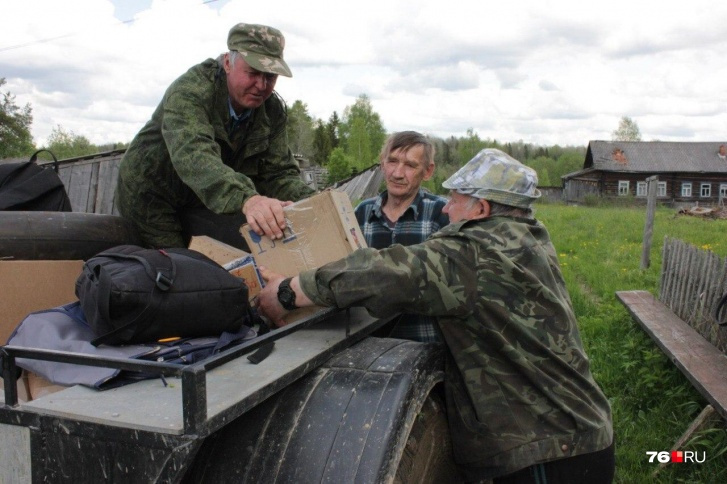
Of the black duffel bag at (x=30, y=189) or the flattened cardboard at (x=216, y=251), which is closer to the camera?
the flattened cardboard at (x=216, y=251)

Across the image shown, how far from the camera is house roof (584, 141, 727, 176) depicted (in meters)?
50.1

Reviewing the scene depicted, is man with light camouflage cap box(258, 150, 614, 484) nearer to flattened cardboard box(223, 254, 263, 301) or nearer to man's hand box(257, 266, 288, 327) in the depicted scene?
man's hand box(257, 266, 288, 327)

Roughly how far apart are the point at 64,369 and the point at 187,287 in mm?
408

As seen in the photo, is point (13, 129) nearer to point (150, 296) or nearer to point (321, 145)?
point (321, 145)

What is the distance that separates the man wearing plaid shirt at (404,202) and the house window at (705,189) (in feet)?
170

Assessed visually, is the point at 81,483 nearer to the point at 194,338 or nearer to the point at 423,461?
the point at 194,338

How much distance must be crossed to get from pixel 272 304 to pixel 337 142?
6543cm

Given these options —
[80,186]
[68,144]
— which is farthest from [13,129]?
[80,186]

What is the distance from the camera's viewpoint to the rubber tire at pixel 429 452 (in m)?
2.02

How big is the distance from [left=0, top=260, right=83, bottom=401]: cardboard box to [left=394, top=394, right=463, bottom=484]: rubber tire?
4.85 feet

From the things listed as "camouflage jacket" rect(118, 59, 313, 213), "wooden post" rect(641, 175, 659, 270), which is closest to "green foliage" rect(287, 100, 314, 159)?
"wooden post" rect(641, 175, 659, 270)

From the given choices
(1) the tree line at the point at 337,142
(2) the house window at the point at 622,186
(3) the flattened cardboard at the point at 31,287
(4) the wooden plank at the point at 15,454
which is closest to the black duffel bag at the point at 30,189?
(3) the flattened cardboard at the point at 31,287

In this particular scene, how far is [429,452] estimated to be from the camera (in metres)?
2.19

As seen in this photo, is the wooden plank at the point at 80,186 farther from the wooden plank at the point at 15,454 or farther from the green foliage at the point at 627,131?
the green foliage at the point at 627,131
